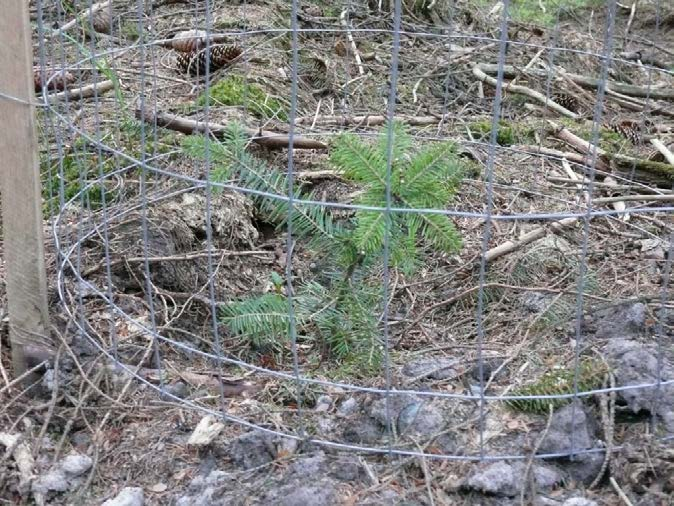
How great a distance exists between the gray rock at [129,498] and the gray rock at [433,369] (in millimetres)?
650

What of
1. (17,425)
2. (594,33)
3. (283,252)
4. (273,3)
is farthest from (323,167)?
(594,33)

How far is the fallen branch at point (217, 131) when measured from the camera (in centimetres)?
297

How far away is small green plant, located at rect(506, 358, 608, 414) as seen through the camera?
191cm

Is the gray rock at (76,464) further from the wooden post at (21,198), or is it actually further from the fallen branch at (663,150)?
the fallen branch at (663,150)

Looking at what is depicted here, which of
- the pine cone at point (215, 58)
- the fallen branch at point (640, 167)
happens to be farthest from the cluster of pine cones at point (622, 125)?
the pine cone at point (215, 58)

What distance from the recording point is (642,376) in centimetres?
195

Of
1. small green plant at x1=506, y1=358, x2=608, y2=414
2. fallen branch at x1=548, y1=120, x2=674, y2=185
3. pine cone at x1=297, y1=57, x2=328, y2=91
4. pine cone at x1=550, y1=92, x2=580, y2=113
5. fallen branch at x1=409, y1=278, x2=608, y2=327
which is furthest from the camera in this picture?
pine cone at x1=550, y1=92, x2=580, y2=113

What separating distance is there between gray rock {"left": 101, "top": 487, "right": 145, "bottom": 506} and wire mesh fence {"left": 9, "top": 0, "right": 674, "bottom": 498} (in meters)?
0.24

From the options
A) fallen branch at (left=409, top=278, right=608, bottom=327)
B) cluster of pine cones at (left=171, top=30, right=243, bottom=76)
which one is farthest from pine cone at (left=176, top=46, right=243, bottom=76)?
fallen branch at (left=409, top=278, right=608, bottom=327)

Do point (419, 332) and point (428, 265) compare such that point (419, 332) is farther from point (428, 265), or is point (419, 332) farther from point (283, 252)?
point (283, 252)

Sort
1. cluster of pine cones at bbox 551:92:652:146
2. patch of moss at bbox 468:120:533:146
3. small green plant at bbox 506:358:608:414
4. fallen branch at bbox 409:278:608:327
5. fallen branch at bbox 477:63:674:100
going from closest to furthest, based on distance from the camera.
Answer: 1. small green plant at bbox 506:358:608:414
2. fallen branch at bbox 409:278:608:327
3. patch of moss at bbox 468:120:533:146
4. cluster of pine cones at bbox 551:92:652:146
5. fallen branch at bbox 477:63:674:100

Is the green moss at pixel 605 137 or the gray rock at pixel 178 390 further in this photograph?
the green moss at pixel 605 137

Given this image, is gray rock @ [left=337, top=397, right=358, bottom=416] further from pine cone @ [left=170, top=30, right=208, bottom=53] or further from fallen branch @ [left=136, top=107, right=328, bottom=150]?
pine cone @ [left=170, top=30, right=208, bottom=53]

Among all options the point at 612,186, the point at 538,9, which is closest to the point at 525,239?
the point at 612,186
